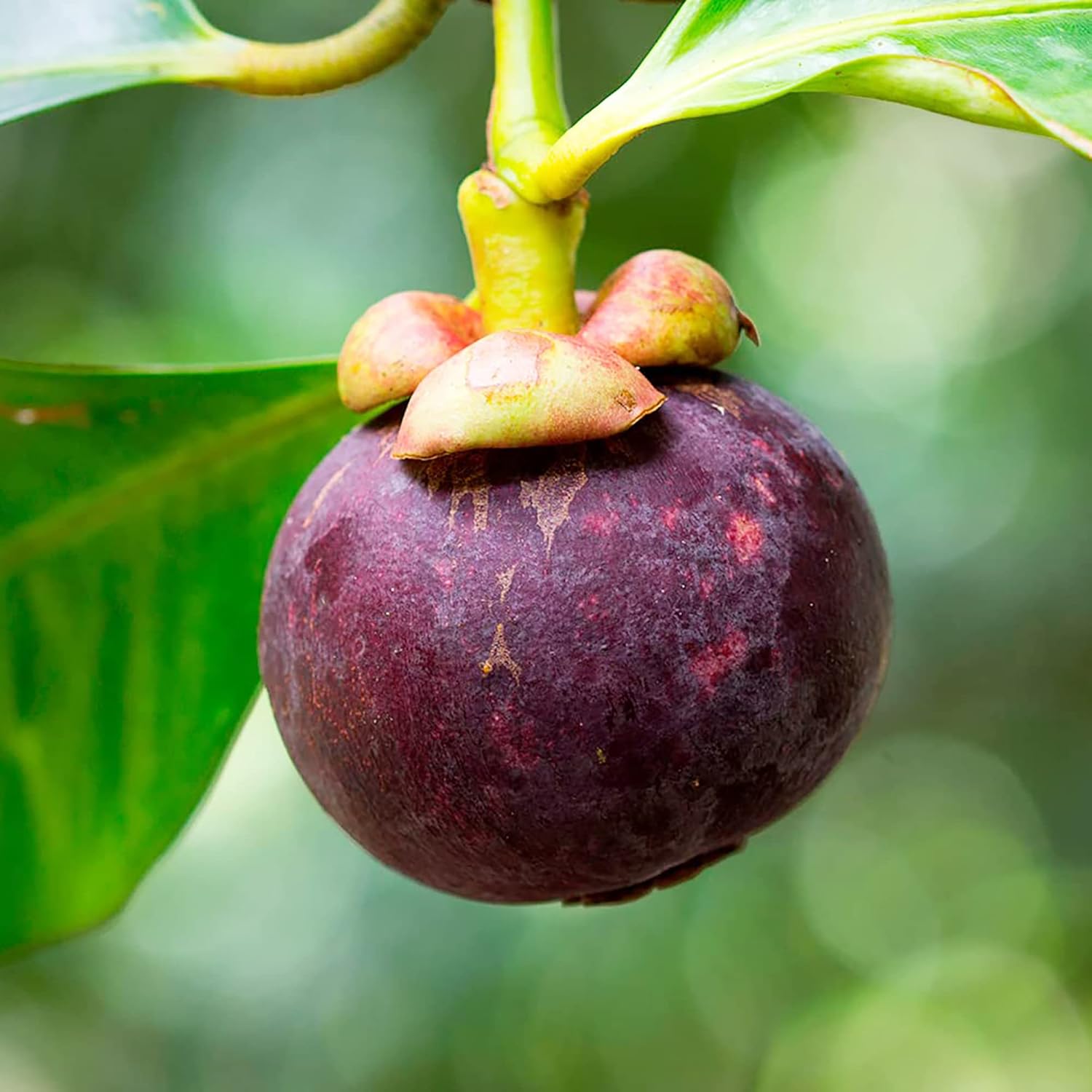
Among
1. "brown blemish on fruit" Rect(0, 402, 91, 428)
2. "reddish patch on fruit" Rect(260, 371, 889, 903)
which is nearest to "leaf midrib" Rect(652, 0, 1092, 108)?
"reddish patch on fruit" Rect(260, 371, 889, 903)

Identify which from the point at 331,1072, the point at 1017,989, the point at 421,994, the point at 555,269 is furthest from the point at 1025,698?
the point at 555,269

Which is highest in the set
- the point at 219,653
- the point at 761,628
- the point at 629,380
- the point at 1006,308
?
the point at 629,380

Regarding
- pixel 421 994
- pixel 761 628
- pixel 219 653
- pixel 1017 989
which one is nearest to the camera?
pixel 761 628

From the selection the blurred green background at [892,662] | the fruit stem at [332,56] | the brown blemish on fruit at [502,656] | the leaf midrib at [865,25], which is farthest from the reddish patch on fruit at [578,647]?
the blurred green background at [892,662]

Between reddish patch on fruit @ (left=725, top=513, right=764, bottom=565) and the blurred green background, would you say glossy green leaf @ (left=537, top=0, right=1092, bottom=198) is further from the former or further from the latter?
the blurred green background

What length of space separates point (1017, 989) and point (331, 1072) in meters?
2.86

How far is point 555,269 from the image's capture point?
3.66 feet

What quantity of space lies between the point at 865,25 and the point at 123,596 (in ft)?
3.40

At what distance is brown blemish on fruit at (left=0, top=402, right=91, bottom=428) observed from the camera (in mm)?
1431

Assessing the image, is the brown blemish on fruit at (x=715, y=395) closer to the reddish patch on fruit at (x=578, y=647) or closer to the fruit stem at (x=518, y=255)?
the reddish patch on fruit at (x=578, y=647)

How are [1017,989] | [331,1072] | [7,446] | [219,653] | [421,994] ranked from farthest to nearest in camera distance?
[1017,989], [331,1072], [421,994], [219,653], [7,446]

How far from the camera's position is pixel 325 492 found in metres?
1.05

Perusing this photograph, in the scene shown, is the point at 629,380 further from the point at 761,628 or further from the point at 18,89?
the point at 18,89

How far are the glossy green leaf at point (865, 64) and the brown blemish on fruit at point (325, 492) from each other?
303 millimetres
